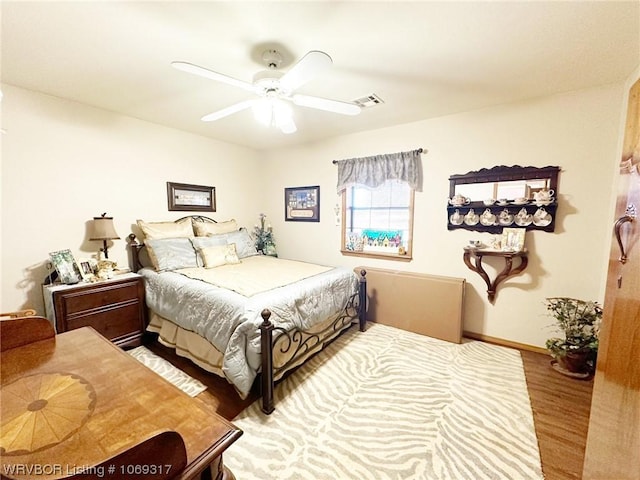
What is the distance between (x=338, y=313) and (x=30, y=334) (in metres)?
2.26

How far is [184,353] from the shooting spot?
7.96ft

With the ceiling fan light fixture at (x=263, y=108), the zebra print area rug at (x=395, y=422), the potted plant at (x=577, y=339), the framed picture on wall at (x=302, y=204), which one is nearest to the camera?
the zebra print area rug at (x=395, y=422)

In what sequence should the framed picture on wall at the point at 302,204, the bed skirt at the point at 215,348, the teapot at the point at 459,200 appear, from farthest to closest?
the framed picture on wall at the point at 302,204, the teapot at the point at 459,200, the bed skirt at the point at 215,348

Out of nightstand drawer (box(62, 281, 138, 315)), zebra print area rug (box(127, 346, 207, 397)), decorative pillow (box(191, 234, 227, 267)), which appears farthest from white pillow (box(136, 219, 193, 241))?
zebra print area rug (box(127, 346, 207, 397))

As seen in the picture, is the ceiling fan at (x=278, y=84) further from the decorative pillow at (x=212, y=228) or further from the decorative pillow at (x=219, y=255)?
the decorative pillow at (x=212, y=228)

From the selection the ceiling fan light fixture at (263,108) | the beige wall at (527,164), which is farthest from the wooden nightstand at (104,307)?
the beige wall at (527,164)

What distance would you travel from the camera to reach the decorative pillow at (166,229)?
10.1 ft

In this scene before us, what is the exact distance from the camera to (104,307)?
252 centimetres

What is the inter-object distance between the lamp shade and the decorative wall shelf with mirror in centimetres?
361

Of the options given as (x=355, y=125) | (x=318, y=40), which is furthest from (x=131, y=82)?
(x=355, y=125)

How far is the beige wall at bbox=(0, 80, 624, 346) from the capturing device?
7.64 ft

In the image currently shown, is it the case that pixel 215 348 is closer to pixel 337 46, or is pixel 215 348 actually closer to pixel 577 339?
pixel 337 46

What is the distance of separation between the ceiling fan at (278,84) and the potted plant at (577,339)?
2.49 metres

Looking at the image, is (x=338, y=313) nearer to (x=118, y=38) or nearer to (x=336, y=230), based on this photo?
(x=336, y=230)
